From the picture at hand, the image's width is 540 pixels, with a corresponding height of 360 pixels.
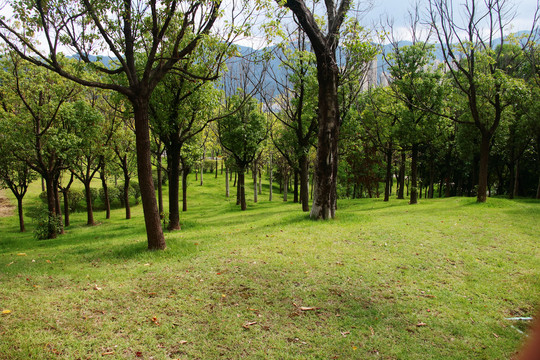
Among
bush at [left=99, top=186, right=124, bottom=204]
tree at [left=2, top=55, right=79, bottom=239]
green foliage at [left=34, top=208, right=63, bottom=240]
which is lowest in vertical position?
green foliage at [left=34, top=208, right=63, bottom=240]

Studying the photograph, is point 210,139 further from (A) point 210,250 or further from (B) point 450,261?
(B) point 450,261

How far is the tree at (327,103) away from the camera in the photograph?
39.4 feet

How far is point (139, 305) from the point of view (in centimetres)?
554

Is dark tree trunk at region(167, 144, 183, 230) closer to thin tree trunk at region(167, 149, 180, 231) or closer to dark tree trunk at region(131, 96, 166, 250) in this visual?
thin tree trunk at region(167, 149, 180, 231)

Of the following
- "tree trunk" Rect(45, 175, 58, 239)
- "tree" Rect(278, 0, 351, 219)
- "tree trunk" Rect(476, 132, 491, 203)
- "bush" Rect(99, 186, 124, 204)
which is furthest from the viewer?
"bush" Rect(99, 186, 124, 204)

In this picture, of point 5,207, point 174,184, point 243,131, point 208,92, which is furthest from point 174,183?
point 5,207

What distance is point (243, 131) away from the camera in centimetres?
2477

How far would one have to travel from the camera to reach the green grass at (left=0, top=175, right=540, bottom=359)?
439cm

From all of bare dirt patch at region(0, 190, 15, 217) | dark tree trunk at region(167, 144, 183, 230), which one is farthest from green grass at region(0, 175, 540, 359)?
bare dirt patch at region(0, 190, 15, 217)

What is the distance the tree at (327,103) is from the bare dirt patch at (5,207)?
95.8 feet

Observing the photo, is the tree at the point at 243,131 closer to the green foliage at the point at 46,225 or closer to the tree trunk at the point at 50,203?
the tree trunk at the point at 50,203

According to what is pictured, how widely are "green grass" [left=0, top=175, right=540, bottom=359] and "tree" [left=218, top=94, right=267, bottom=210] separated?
633 inches

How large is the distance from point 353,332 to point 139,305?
142 inches

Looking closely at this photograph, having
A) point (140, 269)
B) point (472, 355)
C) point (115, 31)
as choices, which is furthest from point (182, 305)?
point (115, 31)
